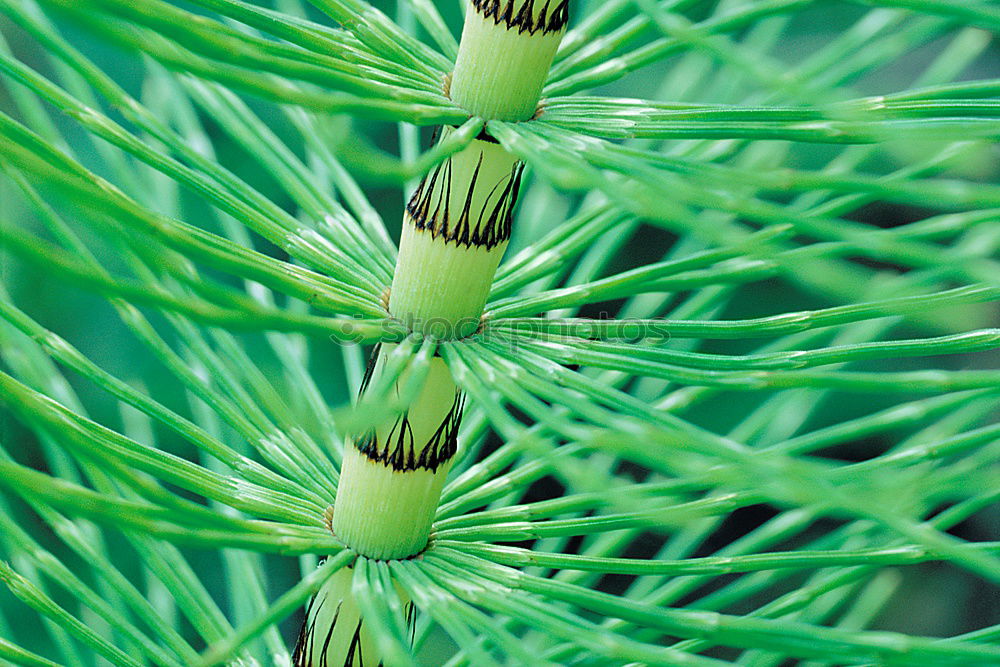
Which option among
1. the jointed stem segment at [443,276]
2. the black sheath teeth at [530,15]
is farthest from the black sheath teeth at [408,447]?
the black sheath teeth at [530,15]

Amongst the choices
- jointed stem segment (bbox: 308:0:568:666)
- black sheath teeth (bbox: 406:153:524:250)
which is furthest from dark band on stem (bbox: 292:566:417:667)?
black sheath teeth (bbox: 406:153:524:250)

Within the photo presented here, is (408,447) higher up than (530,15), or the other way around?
(530,15)

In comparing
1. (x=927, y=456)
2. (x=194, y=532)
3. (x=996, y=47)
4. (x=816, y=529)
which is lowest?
(x=194, y=532)

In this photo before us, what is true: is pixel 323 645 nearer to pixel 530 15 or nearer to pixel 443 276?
pixel 443 276

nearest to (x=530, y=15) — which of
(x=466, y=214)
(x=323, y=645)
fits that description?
(x=466, y=214)

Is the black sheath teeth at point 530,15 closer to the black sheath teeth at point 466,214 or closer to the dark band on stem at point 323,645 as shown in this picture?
the black sheath teeth at point 466,214

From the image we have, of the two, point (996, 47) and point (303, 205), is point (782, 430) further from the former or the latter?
point (996, 47)

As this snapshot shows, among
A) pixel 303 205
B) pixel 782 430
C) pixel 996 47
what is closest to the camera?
pixel 303 205

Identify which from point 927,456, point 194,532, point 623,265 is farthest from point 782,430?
point 623,265
